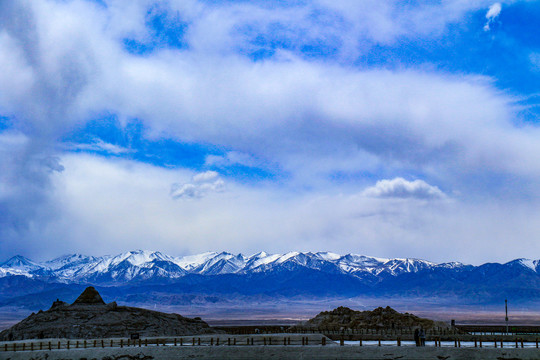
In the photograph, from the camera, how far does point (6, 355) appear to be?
7538 centimetres

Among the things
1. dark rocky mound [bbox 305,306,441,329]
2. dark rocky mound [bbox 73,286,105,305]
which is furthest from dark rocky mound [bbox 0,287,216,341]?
dark rocky mound [bbox 305,306,441,329]

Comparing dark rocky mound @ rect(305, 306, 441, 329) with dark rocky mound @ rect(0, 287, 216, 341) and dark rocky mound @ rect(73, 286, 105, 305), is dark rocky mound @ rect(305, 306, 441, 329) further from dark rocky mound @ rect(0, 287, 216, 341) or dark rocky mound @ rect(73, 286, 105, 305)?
dark rocky mound @ rect(73, 286, 105, 305)

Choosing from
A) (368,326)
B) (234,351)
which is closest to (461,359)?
(234,351)

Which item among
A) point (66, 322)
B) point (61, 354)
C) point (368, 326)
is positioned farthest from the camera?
point (368, 326)

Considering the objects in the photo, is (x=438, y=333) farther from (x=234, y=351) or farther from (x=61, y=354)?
(x=61, y=354)

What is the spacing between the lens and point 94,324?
347ft

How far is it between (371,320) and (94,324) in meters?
53.2

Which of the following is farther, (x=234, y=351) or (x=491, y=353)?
(x=234, y=351)

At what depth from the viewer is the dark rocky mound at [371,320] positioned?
11625 centimetres

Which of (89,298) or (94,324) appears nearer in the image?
(94,324)

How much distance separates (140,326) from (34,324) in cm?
1821

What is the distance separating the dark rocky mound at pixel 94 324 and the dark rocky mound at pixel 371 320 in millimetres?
25684

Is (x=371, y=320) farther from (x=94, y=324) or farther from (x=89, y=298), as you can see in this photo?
(x=89, y=298)

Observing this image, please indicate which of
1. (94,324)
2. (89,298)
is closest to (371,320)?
(94,324)
